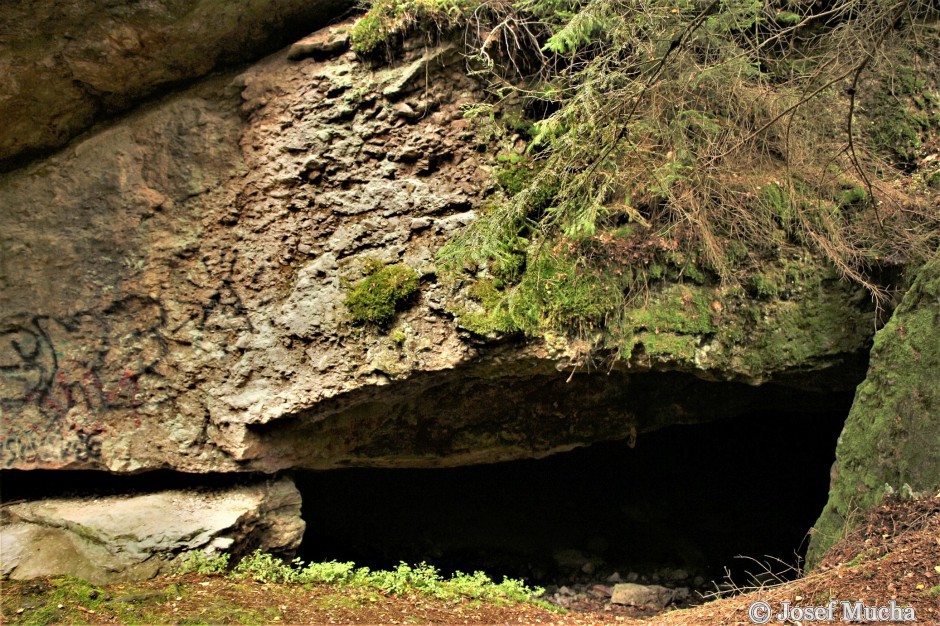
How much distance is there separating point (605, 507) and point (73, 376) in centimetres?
491

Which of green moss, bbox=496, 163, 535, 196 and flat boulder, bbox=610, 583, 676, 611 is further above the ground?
green moss, bbox=496, 163, 535, 196

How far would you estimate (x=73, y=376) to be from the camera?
4.06 metres

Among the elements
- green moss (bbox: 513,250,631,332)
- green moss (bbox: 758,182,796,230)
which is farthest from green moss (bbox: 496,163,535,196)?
green moss (bbox: 758,182,796,230)

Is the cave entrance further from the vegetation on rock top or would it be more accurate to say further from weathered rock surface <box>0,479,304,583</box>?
the vegetation on rock top

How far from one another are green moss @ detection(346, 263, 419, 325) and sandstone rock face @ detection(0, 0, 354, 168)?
186 cm

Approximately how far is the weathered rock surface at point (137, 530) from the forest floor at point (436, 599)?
4.7 inches

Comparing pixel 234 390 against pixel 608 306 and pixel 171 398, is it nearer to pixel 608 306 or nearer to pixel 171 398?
pixel 171 398

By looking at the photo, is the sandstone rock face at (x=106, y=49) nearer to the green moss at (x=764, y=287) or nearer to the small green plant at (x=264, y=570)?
the small green plant at (x=264, y=570)

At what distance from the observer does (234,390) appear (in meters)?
4.11

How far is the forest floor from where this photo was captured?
280 cm

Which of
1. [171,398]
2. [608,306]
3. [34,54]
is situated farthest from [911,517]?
[34,54]

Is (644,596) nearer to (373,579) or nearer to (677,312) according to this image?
(373,579)

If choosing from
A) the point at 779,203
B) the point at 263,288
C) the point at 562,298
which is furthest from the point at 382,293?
the point at 779,203

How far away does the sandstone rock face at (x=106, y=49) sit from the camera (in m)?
3.90
